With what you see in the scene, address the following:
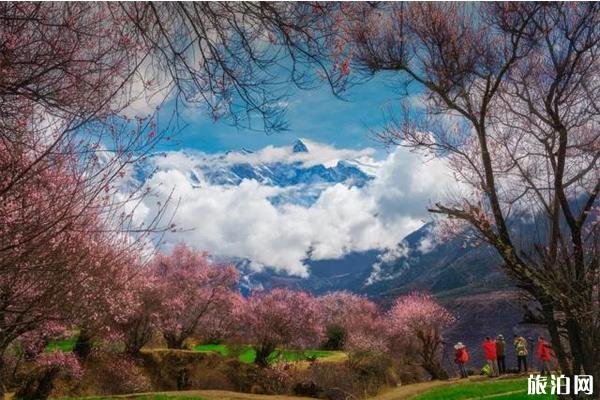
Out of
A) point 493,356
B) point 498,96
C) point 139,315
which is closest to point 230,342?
point 139,315

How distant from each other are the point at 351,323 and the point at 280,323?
2031 cm

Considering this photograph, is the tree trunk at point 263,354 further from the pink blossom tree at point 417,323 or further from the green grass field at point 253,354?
the pink blossom tree at point 417,323

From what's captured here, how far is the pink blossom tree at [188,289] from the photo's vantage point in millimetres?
36969

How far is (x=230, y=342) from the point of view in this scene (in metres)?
40.8

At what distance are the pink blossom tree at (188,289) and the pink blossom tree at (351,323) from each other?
964cm

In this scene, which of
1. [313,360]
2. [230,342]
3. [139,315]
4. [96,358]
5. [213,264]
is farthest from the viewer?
[213,264]

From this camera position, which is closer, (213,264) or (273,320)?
(273,320)

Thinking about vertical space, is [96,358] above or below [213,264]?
below

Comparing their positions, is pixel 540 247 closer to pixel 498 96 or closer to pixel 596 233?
pixel 596 233

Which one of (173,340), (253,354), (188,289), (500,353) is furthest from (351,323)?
(500,353)

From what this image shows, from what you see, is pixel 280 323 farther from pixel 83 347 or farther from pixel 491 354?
pixel 491 354

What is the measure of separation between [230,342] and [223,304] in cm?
384

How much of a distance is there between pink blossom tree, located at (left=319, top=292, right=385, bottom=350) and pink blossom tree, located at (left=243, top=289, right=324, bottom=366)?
10.5 ft

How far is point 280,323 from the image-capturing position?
124 feet
